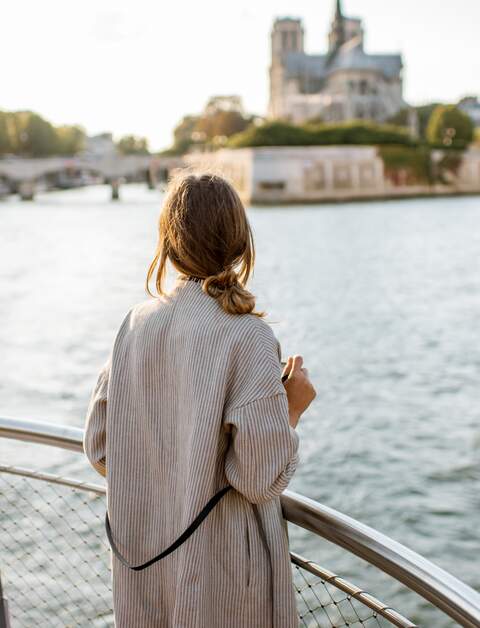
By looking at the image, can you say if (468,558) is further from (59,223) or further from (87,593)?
(59,223)

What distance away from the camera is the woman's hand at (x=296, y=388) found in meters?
1.76

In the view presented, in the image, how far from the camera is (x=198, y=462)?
167 centimetres

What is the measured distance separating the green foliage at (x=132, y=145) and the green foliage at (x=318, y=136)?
73.7 metres

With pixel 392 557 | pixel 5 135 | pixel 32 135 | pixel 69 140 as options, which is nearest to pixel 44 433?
pixel 392 557

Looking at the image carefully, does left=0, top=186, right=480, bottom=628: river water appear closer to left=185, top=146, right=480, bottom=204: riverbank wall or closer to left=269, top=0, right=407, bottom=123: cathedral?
left=185, top=146, right=480, bottom=204: riverbank wall

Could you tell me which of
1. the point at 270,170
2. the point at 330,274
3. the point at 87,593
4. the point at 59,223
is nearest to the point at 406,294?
the point at 330,274

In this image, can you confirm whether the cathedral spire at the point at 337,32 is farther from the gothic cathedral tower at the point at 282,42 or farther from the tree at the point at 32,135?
the tree at the point at 32,135

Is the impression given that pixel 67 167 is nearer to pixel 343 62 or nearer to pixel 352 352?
pixel 343 62

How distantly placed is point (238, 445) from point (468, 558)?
21.1 feet

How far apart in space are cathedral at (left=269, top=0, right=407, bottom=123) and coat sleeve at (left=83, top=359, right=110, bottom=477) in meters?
91.6

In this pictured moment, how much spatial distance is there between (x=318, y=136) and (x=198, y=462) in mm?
61451

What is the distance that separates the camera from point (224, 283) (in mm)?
1736

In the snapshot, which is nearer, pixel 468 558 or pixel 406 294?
pixel 468 558

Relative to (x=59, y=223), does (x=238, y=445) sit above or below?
above
